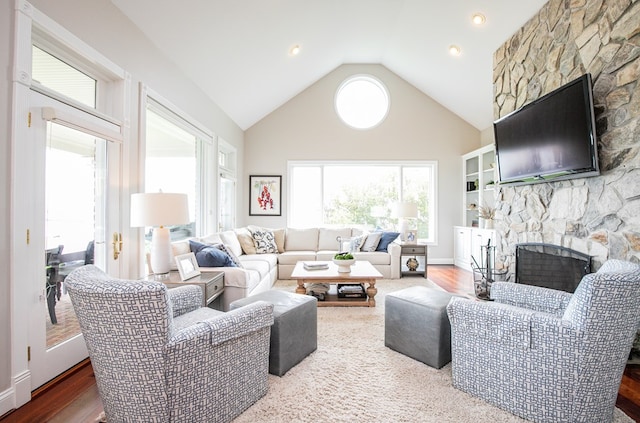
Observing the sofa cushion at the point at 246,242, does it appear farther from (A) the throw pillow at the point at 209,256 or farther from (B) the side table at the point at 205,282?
(B) the side table at the point at 205,282

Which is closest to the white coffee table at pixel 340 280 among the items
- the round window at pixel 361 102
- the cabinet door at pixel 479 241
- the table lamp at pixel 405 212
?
the table lamp at pixel 405 212

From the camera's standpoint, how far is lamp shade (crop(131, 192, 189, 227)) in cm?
232

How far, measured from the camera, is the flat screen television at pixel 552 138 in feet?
7.88

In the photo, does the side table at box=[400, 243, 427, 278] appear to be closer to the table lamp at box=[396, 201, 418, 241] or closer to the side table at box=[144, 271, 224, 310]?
the table lamp at box=[396, 201, 418, 241]

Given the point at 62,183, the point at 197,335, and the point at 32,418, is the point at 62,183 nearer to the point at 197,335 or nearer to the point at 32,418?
the point at 32,418

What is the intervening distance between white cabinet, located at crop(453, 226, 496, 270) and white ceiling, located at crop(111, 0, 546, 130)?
83.3 inches

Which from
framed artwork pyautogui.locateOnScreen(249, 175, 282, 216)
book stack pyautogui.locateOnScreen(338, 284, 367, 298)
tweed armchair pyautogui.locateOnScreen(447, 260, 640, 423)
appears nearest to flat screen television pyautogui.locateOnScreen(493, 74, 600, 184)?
tweed armchair pyautogui.locateOnScreen(447, 260, 640, 423)

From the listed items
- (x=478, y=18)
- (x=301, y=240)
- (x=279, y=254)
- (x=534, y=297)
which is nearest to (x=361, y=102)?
(x=478, y=18)

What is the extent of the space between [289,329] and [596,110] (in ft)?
9.54

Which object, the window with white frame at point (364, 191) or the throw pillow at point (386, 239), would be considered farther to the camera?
the window with white frame at point (364, 191)

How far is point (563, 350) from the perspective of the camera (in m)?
1.48

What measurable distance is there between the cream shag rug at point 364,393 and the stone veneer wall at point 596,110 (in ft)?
4.49

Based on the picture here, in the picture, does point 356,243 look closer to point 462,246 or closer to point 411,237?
point 411,237

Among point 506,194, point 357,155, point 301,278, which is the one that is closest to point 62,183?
point 301,278
